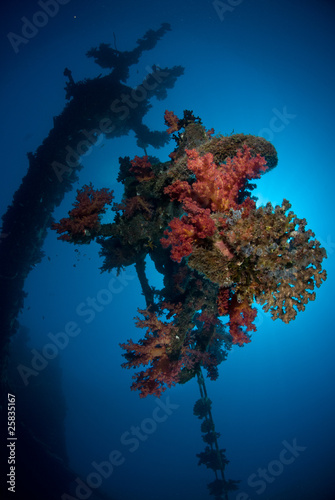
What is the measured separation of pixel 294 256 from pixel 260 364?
9671cm

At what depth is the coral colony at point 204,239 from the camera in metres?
2.66

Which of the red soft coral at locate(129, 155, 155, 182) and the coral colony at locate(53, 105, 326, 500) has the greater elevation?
the red soft coral at locate(129, 155, 155, 182)

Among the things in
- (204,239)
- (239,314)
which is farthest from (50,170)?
(239,314)

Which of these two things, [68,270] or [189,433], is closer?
[189,433]

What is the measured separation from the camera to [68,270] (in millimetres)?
92250

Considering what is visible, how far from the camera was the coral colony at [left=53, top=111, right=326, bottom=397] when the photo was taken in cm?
266

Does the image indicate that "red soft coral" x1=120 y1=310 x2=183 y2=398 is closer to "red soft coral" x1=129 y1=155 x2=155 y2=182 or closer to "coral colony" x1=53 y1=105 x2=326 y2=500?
"coral colony" x1=53 y1=105 x2=326 y2=500

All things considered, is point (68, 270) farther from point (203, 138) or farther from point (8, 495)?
point (203, 138)

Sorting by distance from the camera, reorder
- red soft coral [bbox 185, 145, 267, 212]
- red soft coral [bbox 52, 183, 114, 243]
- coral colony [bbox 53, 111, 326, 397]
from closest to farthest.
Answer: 1. coral colony [bbox 53, 111, 326, 397]
2. red soft coral [bbox 185, 145, 267, 212]
3. red soft coral [bbox 52, 183, 114, 243]

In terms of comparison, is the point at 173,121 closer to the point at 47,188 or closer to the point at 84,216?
the point at 84,216

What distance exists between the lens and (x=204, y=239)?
3213 millimetres

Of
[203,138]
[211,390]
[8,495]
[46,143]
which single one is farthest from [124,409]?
[203,138]

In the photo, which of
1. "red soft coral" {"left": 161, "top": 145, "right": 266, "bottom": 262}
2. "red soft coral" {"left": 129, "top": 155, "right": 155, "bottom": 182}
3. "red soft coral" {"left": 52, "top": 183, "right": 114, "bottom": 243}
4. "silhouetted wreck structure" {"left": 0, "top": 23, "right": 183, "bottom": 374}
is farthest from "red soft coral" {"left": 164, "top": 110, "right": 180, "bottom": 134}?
"silhouetted wreck structure" {"left": 0, "top": 23, "right": 183, "bottom": 374}

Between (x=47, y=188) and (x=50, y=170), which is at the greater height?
(x=50, y=170)
